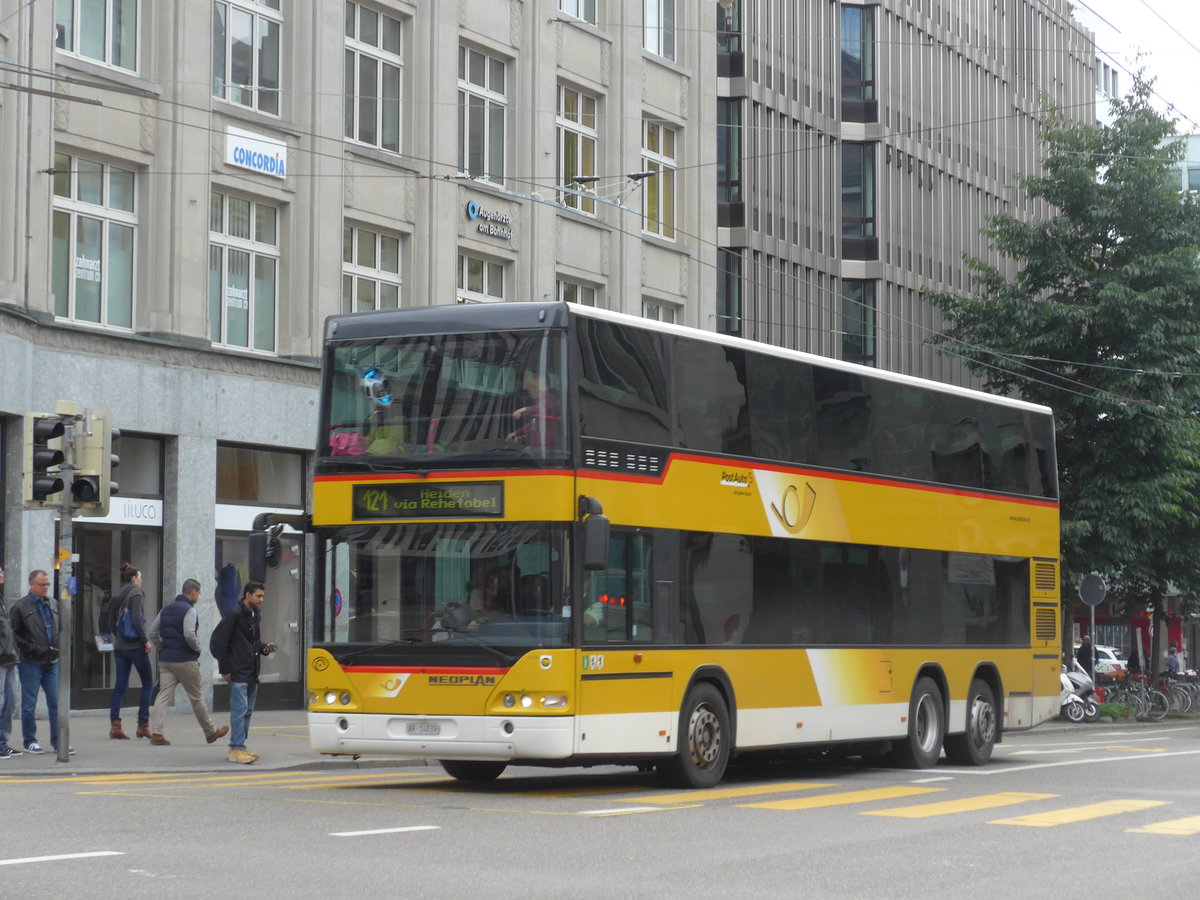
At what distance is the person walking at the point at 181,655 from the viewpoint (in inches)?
772

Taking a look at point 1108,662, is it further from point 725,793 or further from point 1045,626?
point 725,793

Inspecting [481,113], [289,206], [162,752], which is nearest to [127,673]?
[162,752]

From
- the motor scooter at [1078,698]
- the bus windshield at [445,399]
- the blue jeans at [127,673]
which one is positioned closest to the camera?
the bus windshield at [445,399]

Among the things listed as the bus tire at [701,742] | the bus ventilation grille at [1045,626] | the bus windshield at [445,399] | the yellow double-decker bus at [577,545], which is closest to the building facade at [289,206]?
the bus windshield at [445,399]

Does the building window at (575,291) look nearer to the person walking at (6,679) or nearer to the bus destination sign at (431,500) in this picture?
the person walking at (6,679)

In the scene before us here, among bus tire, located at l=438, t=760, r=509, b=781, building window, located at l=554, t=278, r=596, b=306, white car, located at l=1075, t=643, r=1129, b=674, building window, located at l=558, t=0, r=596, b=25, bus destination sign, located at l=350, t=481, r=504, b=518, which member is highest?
building window, located at l=558, t=0, r=596, b=25

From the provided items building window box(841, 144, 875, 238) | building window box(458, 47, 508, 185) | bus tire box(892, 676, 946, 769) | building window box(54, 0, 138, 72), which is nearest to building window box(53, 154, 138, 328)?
building window box(54, 0, 138, 72)

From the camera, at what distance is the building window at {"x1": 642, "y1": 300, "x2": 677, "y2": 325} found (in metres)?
38.1

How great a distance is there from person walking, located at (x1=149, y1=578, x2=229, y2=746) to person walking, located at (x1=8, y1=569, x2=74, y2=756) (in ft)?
3.78

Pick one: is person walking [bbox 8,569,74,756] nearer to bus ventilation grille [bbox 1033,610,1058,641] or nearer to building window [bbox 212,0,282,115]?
bus ventilation grille [bbox 1033,610,1058,641]

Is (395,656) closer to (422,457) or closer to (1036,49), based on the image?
(422,457)

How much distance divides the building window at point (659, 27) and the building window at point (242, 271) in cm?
1160

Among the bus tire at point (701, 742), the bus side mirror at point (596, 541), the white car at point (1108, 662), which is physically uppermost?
the bus side mirror at point (596, 541)

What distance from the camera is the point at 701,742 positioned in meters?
16.0
